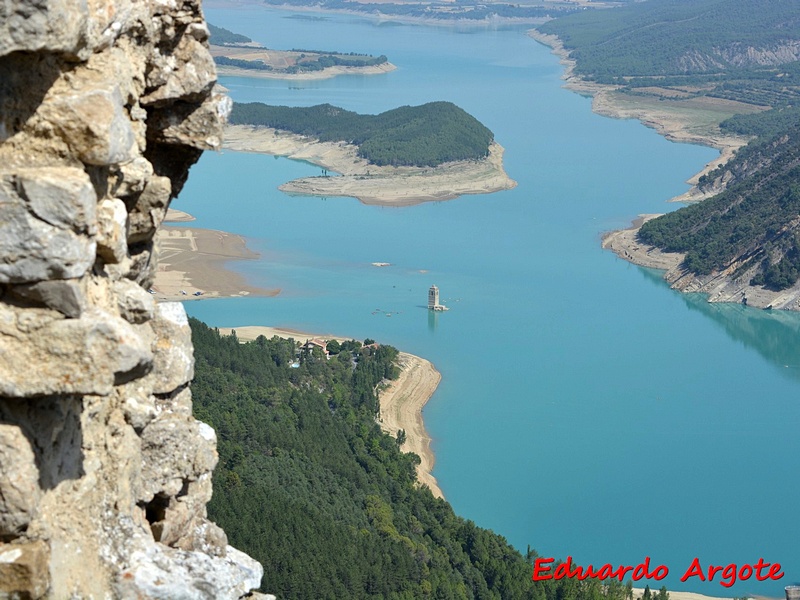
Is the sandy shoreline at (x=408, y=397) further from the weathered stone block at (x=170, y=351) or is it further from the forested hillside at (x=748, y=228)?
the weathered stone block at (x=170, y=351)

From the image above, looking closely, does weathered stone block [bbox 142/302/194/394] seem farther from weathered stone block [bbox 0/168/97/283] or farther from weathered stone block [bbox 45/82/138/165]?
weathered stone block [bbox 0/168/97/283]

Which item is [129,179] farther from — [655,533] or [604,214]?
[604,214]

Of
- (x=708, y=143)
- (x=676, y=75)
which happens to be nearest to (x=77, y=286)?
(x=708, y=143)

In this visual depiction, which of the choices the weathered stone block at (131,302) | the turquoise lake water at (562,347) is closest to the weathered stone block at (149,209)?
the weathered stone block at (131,302)

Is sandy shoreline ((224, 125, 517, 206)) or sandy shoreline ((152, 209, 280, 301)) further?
sandy shoreline ((224, 125, 517, 206))

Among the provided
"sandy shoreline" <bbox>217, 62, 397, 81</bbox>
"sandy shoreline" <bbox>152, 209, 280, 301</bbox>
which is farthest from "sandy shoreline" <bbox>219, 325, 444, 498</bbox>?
"sandy shoreline" <bbox>217, 62, 397, 81</bbox>

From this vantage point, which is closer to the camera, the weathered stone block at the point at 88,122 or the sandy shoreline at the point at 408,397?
the weathered stone block at the point at 88,122

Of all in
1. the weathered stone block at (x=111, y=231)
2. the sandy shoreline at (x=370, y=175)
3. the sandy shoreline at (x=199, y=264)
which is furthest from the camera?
the sandy shoreline at (x=370, y=175)
